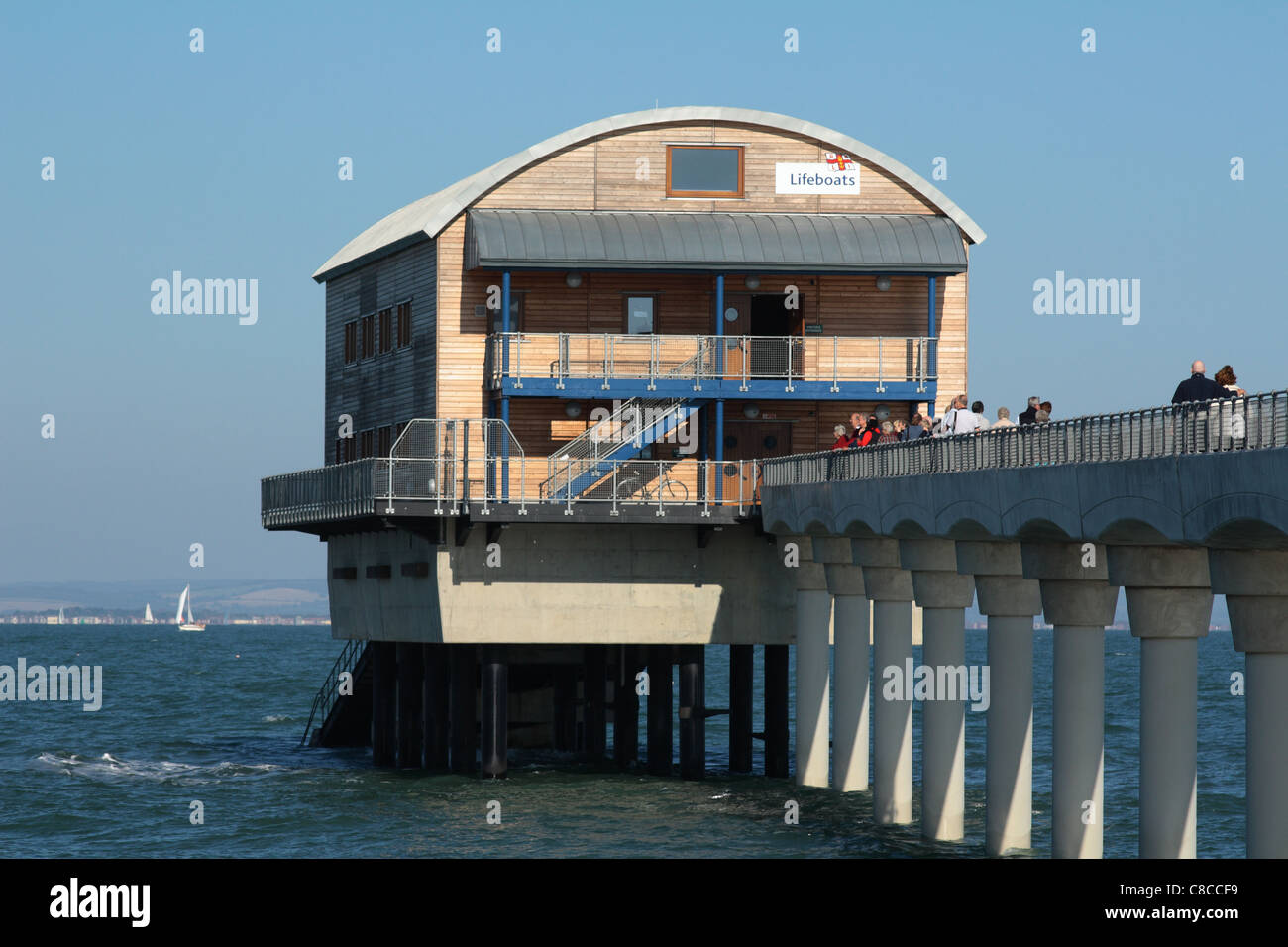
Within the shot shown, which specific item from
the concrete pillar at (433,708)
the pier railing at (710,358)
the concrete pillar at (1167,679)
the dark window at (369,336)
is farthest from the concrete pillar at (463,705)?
the concrete pillar at (1167,679)

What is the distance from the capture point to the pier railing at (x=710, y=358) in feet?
165

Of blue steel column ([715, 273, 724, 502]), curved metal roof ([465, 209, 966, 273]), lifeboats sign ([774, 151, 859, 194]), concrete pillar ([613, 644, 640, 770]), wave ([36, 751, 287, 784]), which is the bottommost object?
wave ([36, 751, 287, 784])

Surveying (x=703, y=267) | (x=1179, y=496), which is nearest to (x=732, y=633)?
(x=703, y=267)

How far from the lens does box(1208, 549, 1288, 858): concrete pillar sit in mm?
26406

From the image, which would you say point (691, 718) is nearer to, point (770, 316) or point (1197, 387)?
point (770, 316)

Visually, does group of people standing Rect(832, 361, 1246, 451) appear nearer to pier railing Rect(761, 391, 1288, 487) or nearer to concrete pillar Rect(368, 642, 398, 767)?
pier railing Rect(761, 391, 1288, 487)

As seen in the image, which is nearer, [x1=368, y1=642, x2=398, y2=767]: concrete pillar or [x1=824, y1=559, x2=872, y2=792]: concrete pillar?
[x1=824, y1=559, x2=872, y2=792]: concrete pillar

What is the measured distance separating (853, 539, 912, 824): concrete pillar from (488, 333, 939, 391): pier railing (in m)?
8.35

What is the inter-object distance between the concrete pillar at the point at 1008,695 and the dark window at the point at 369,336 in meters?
23.4

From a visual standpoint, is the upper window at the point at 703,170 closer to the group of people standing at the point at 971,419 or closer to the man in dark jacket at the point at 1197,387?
the group of people standing at the point at 971,419

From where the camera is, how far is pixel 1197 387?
29.0 meters

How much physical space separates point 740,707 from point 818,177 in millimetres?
12914

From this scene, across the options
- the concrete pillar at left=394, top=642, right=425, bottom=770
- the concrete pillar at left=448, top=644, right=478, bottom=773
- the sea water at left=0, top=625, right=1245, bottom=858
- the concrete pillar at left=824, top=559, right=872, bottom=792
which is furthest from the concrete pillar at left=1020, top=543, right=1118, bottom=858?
the concrete pillar at left=394, top=642, right=425, bottom=770
